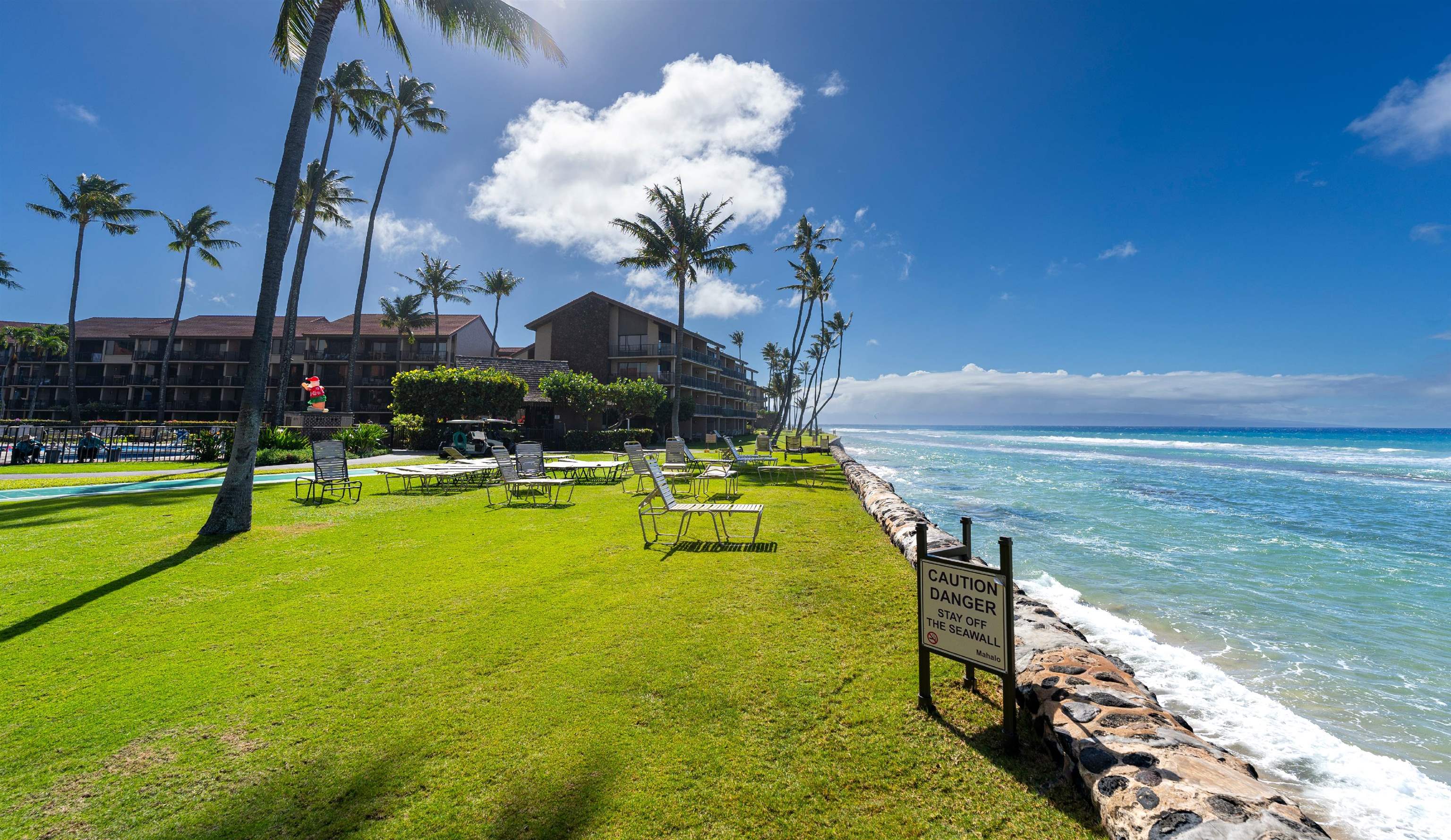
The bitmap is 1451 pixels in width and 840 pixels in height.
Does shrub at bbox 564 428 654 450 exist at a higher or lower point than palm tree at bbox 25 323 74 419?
lower

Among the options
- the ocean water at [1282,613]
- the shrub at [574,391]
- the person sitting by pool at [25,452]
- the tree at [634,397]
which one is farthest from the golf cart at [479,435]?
the ocean water at [1282,613]

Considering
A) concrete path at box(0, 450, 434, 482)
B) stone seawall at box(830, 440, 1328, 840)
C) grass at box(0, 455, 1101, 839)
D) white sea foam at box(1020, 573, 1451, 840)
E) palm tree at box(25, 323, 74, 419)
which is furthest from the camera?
palm tree at box(25, 323, 74, 419)

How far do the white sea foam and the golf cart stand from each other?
1776 cm

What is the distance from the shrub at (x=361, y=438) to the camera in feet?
74.4

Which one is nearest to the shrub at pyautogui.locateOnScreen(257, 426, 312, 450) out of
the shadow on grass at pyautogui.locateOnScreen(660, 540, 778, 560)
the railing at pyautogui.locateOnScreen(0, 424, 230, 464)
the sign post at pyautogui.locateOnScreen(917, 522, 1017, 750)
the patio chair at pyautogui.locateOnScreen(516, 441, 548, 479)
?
the railing at pyautogui.locateOnScreen(0, 424, 230, 464)

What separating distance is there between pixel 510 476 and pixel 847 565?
7.72 m

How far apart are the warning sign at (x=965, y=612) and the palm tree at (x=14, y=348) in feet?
260

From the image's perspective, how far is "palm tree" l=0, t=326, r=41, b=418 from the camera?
51.1 metres

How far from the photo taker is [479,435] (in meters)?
22.3

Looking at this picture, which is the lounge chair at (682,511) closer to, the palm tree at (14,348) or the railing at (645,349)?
the railing at (645,349)

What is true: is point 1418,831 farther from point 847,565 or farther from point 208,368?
point 208,368

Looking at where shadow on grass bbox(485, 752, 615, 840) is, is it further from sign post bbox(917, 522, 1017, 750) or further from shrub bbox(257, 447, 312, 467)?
shrub bbox(257, 447, 312, 467)

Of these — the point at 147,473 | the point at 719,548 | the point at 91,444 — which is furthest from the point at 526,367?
the point at 719,548

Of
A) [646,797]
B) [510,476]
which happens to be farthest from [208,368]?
[646,797]
